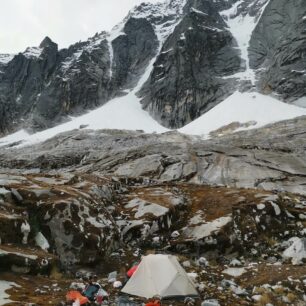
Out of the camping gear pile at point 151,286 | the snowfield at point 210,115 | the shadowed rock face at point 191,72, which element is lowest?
the camping gear pile at point 151,286

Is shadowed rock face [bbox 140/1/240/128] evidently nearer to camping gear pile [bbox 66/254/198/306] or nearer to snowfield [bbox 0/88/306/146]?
snowfield [bbox 0/88/306/146]

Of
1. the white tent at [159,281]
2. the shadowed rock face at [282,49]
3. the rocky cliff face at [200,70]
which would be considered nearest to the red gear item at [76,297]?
the white tent at [159,281]

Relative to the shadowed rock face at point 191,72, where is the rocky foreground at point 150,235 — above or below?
below

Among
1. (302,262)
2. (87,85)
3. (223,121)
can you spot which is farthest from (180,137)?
(87,85)

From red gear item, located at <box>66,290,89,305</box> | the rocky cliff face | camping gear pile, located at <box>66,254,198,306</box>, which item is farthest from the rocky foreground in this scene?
the rocky cliff face

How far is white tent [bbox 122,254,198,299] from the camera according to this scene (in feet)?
43.4

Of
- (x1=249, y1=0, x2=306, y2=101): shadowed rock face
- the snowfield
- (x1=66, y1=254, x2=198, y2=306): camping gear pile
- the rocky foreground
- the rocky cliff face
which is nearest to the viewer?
(x1=66, y1=254, x2=198, y2=306): camping gear pile

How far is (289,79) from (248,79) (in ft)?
65.9

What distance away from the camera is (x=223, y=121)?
105 metres

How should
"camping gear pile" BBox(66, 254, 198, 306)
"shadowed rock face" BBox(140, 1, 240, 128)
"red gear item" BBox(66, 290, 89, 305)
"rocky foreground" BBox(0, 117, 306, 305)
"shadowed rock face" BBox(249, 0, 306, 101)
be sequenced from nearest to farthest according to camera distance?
1. "red gear item" BBox(66, 290, 89, 305)
2. "camping gear pile" BBox(66, 254, 198, 306)
3. "rocky foreground" BBox(0, 117, 306, 305)
4. "shadowed rock face" BBox(249, 0, 306, 101)
5. "shadowed rock face" BBox(140, 1, 240, 128)

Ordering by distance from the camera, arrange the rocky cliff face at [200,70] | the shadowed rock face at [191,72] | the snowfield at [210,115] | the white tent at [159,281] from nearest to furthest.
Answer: the white tent at [159,281] → the snowfield at [210,115] → the rocky cliff face at [200,70] → the shadowed rock face at [191,72]

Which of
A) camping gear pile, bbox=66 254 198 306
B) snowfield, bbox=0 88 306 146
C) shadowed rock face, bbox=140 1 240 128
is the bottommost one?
camping gear pile, bbox=66 254 198 306

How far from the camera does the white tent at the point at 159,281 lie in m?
13.2

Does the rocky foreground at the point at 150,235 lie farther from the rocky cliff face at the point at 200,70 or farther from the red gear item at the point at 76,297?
the rocky cliff face at the point at 200,70
